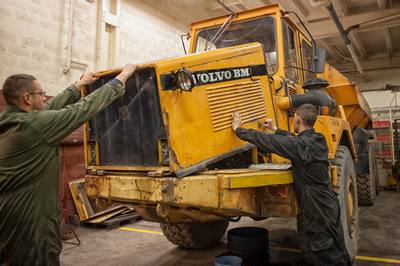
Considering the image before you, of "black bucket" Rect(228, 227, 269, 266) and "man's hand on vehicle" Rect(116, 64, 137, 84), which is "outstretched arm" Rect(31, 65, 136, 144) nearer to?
"man's hand on vehicle" Rect(116, 64, 137, 84)

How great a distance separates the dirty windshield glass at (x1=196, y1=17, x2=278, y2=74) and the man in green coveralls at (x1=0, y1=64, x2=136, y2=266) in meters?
2.51

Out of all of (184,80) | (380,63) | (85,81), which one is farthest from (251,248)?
(380,63)

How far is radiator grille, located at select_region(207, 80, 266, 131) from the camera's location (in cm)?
331

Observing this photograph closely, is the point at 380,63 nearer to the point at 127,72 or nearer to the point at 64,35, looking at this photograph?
the point at 64,35

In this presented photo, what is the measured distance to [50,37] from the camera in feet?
23.4

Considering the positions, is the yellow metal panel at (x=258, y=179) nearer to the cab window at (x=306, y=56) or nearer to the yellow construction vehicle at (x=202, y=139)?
the yellow construction vehicle at (x=202, y=139)

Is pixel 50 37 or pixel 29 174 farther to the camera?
pixel 50 37

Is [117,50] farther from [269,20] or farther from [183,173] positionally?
[183,173]

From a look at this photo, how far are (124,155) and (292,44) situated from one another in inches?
103

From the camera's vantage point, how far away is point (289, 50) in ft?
14.4

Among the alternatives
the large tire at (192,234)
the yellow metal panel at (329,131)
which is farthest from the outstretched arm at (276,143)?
the large tire at (192,234)

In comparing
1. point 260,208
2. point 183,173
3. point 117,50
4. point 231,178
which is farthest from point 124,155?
point 117,50

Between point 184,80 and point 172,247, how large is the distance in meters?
3.22

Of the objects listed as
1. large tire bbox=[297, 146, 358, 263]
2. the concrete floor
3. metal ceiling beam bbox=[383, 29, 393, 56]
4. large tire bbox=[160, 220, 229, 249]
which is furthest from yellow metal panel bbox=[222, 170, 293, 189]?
metal ceiling beam bbox=[383, 29, 393, 56]
